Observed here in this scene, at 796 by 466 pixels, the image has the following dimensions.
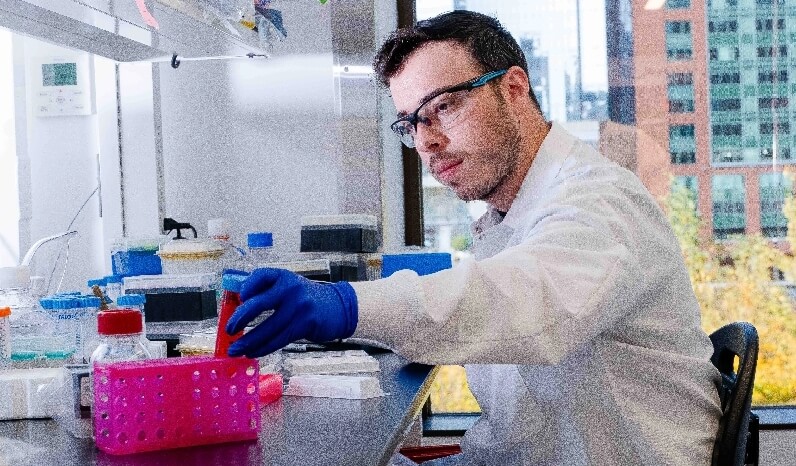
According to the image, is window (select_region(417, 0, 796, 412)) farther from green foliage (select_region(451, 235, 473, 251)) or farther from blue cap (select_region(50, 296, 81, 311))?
blue cap (select_region(50, 296, 81, 311))

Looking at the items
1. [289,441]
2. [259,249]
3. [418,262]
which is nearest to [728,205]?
[418,262]

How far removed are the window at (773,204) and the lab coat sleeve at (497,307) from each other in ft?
7.90

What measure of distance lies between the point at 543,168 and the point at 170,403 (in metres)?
0.76

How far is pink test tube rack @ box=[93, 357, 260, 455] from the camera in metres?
1.02

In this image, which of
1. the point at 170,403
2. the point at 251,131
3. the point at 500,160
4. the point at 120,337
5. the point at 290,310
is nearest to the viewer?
the point at 290,310

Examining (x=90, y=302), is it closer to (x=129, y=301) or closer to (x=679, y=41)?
(x=129, y=301)

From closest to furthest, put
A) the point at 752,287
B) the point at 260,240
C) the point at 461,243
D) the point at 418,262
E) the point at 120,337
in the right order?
the point at 120,337 → the point at 418,262 → the point at 260,240 → the point at 752,287 → the point at 461,243

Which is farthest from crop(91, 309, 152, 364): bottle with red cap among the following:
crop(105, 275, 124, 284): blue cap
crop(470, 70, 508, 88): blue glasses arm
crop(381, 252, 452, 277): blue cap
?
crop(381, 252, 452, 277): blue cap

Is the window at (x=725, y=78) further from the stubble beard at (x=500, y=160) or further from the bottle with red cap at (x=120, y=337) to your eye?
the bottle with red cap at (x=120, y=337)

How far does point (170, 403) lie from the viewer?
41.4 inches

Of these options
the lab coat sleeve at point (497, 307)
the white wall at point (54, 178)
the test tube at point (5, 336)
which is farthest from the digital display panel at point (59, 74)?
the lab coat sleeve at point (497, 307)

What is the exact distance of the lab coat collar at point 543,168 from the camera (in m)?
1.52

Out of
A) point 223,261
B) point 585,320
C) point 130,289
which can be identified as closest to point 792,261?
point 223,261

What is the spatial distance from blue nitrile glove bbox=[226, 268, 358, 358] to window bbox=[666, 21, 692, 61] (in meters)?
2.56
